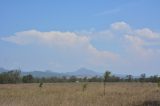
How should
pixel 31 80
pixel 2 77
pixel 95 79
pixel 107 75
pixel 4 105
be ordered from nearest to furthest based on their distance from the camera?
pixel 4 105 < pixel 107 75 < pixel 2 77 < pixel 31 80 < pixel 95 79

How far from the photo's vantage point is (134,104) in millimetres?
23281

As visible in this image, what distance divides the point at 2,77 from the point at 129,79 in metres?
37.9

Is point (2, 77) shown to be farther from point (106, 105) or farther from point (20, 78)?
point (106, 105)

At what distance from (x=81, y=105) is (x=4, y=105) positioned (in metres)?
3.91

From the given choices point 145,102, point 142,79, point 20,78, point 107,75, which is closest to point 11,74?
point 20,78

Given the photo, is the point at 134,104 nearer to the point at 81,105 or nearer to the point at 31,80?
the point at 81,105

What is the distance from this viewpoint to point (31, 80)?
4582 inches

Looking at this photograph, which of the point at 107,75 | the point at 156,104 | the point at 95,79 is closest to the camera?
the point at 156,104

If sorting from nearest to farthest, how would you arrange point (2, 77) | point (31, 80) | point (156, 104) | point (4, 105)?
point (4, 105) → point (156, 104) → point (2, 77) → point (31, 80)

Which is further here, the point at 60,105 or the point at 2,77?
the point at 2,77

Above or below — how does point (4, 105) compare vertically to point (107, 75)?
below

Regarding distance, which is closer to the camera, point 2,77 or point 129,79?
point 2,77

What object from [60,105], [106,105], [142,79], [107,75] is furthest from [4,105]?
[142,79]

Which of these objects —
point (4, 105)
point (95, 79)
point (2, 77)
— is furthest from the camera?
point (95, 79)
